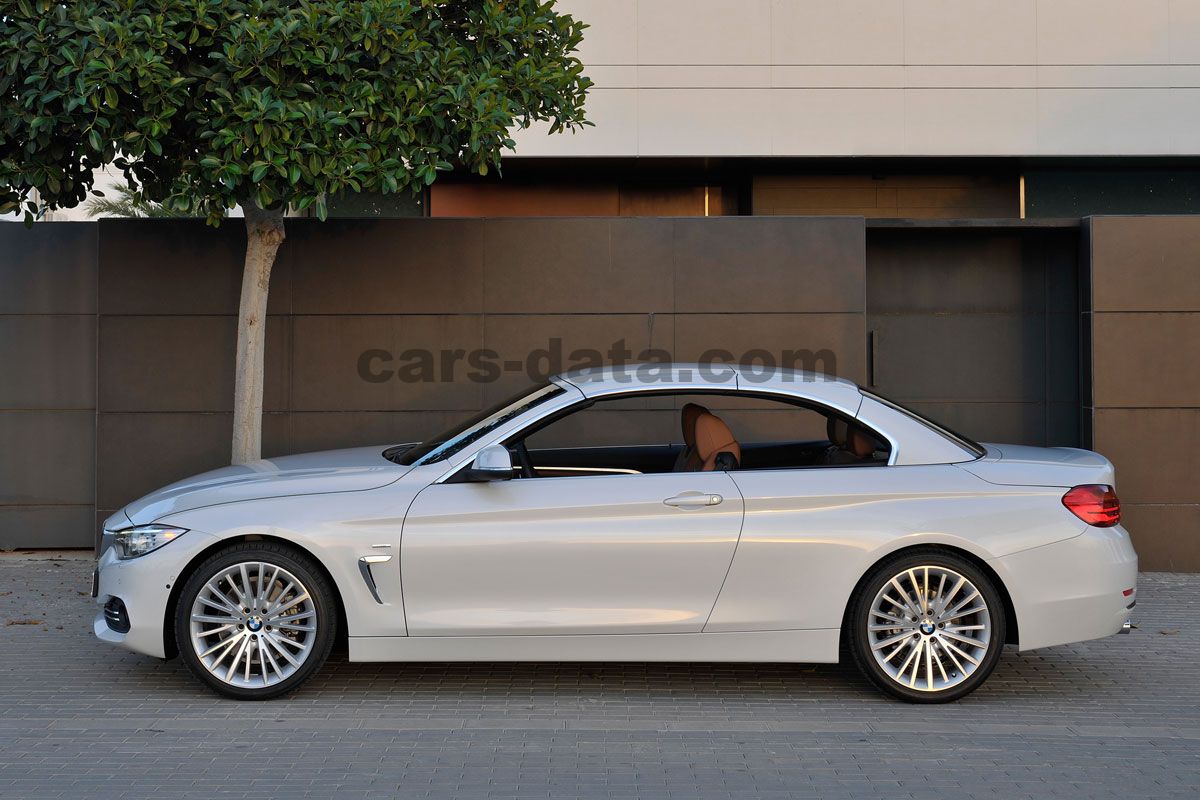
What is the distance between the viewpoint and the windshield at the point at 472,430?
5777mm

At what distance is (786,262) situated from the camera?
959 centimetres

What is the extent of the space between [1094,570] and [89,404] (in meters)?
7.94

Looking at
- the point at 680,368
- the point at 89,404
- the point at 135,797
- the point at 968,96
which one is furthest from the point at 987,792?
the point at 968,96

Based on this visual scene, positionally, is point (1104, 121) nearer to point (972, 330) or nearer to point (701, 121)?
point (972, 330)

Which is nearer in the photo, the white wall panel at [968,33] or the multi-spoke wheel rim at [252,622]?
the multi-spoke wheel rim at [252,622]

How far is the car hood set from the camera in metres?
5.61

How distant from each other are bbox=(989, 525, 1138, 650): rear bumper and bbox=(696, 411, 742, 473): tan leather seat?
138 cm

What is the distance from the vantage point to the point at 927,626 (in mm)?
5586

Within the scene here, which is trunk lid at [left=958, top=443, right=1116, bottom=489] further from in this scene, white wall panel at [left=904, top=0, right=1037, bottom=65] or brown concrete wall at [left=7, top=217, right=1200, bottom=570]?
white wall panel at [left=904, top=0, right=1037, bottom=65]

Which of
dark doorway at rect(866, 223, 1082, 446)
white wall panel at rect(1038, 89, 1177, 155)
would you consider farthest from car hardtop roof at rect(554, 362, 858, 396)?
white wall panel at rect(1038, 89, 1177, 155)

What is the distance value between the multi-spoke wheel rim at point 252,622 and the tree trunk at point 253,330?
3.08m


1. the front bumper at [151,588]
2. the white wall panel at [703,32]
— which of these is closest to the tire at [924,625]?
the front bumper at [151,588]

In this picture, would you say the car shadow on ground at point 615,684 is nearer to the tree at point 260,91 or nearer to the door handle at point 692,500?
the door handle at point 692,500

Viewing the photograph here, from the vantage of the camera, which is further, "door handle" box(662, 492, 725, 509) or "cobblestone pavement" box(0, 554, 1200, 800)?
"door handle" box(662, 492, 725, 509)
